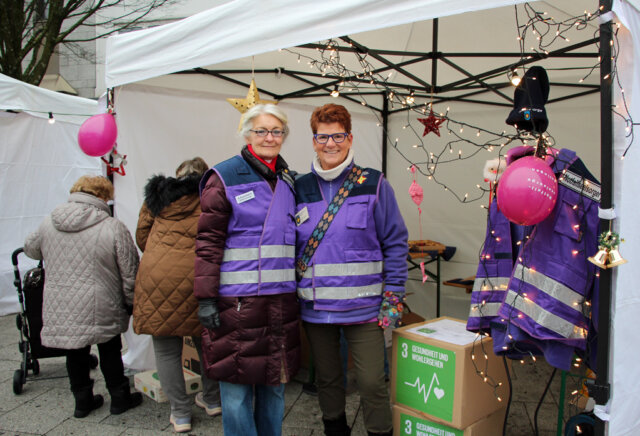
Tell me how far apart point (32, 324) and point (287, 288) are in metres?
2.09

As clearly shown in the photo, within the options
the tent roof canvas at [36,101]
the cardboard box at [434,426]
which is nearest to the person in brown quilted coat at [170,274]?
the cardboard box at [434,426]

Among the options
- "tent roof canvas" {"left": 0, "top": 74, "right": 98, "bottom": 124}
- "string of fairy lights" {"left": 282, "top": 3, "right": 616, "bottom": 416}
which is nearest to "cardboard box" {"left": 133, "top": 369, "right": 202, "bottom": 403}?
"string of fairy lights" {"left": 282, "top": 3, "right": 616, "bottom": 416}

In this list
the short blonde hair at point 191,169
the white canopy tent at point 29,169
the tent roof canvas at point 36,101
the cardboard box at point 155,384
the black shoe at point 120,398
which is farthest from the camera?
the white canopy tent at point 29,169

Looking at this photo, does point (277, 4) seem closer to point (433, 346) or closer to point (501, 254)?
point (501, 254)

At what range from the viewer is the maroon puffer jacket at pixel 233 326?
2.12 m

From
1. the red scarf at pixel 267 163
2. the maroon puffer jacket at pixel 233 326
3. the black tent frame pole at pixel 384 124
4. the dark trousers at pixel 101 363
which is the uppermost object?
the black tent frame pole at pixel 384 124

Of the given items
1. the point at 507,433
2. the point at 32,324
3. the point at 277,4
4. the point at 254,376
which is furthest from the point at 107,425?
the point at 277,4

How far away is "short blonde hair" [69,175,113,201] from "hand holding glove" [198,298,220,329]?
1283 mm

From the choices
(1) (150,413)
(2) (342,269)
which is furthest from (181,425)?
(2) (342,269)

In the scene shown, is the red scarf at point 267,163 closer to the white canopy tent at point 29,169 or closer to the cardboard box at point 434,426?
the cardboard box at point 434,426

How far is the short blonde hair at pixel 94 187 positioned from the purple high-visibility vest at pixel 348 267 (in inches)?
55.9

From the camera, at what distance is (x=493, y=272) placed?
2.15m

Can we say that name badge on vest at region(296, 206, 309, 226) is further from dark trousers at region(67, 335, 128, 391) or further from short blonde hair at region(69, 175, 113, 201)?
dark trousers at region(67, 335, 128, 391)

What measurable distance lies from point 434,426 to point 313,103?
323cm
